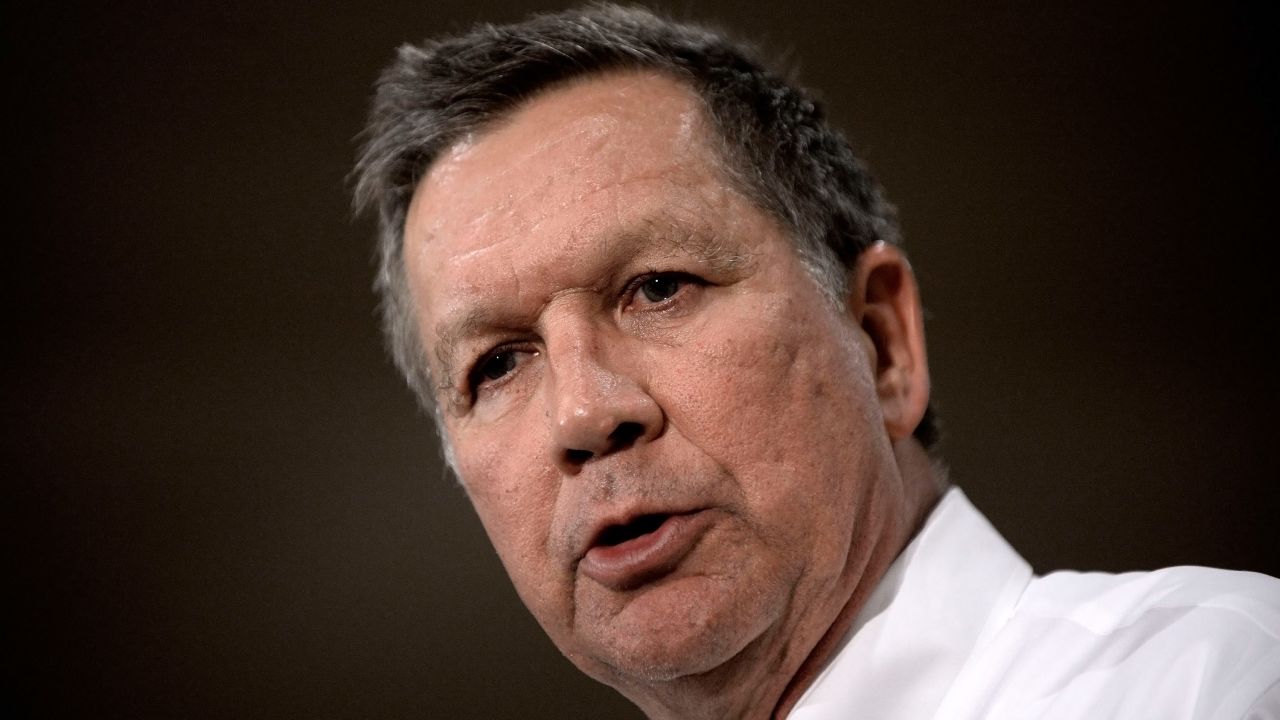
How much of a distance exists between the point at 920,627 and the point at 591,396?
388 millimetres

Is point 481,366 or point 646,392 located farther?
point 481,366

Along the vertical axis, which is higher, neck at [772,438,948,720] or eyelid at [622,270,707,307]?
eyelid at [622,270,707,307]

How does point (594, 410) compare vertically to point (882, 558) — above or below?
above

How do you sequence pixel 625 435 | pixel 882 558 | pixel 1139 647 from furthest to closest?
pixel 882 558 → pixel 625 435 → pixel 1139 647

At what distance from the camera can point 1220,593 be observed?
867mm

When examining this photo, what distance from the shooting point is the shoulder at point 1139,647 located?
78cm

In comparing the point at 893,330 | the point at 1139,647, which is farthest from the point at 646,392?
the point at 1139,647

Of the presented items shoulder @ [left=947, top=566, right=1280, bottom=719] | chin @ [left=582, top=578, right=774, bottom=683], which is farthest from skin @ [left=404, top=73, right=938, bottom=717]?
shoulder @ [left=947, top=566, right=1280, bottom=719]

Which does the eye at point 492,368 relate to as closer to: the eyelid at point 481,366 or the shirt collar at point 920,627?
the eyelid at point 481,366

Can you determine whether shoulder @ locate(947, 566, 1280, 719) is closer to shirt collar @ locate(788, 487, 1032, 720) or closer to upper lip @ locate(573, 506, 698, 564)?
shirt collar @ locate(788, 487, 1032, 720)

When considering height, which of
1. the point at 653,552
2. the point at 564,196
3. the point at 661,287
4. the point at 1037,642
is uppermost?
the point at 564,196

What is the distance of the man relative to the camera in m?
0.94

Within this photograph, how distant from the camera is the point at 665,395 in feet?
3.22

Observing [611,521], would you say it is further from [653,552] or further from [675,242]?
[675,242]
